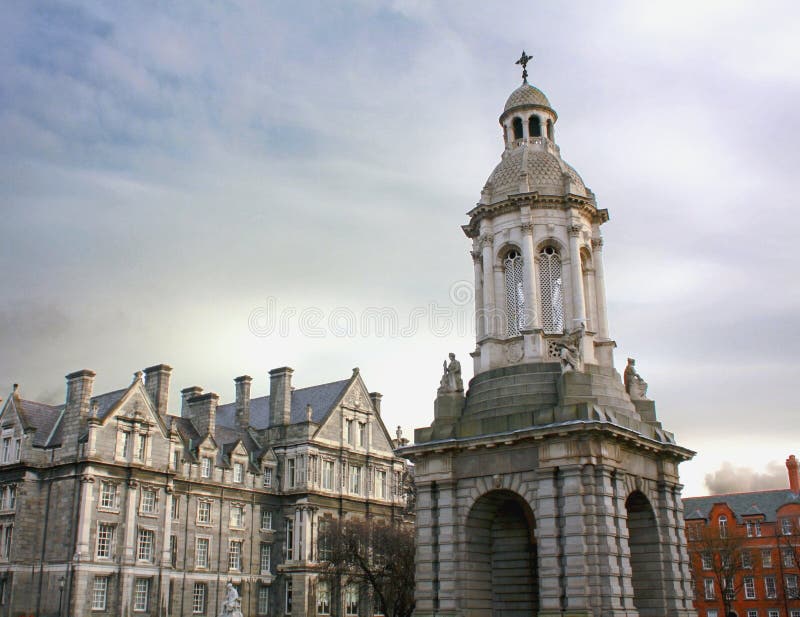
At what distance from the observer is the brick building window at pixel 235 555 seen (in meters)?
58.8

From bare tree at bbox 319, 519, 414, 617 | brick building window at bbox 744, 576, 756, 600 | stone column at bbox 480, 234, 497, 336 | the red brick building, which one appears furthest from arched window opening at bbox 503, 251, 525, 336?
brick building window at bbox 744, 576, 756, 600

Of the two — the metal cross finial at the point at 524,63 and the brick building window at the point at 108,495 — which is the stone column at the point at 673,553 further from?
the brick building window at the point at 108,495

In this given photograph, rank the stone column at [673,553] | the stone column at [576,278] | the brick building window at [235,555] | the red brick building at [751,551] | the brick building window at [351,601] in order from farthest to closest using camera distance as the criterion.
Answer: the red brick building at [751,551], the brick building window at [351,601], the brick building window at [235,555], the stone column at [576,278], the stone column at [673,553]

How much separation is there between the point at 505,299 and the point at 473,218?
134 inches

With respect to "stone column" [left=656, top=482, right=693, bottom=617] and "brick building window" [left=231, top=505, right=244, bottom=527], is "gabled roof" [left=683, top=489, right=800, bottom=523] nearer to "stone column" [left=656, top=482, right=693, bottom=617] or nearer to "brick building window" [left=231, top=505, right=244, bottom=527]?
"brick building window" [left=231, top=505, right=244, bottom=527]

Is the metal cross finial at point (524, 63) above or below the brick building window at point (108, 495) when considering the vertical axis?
above

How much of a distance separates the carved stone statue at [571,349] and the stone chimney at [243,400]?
4505 centimetres

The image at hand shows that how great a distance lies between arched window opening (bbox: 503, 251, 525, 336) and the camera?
2825 centimetres

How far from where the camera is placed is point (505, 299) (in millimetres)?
28688

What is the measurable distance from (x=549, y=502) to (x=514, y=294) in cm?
790

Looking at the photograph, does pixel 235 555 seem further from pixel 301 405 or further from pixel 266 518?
pixel 301 405

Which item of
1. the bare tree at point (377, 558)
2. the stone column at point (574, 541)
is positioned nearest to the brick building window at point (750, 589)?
the bare tree at point (377, 558)

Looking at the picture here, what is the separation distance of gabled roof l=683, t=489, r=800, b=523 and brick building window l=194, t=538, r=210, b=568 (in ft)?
148

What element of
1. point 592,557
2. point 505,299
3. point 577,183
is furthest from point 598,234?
point 592,557
